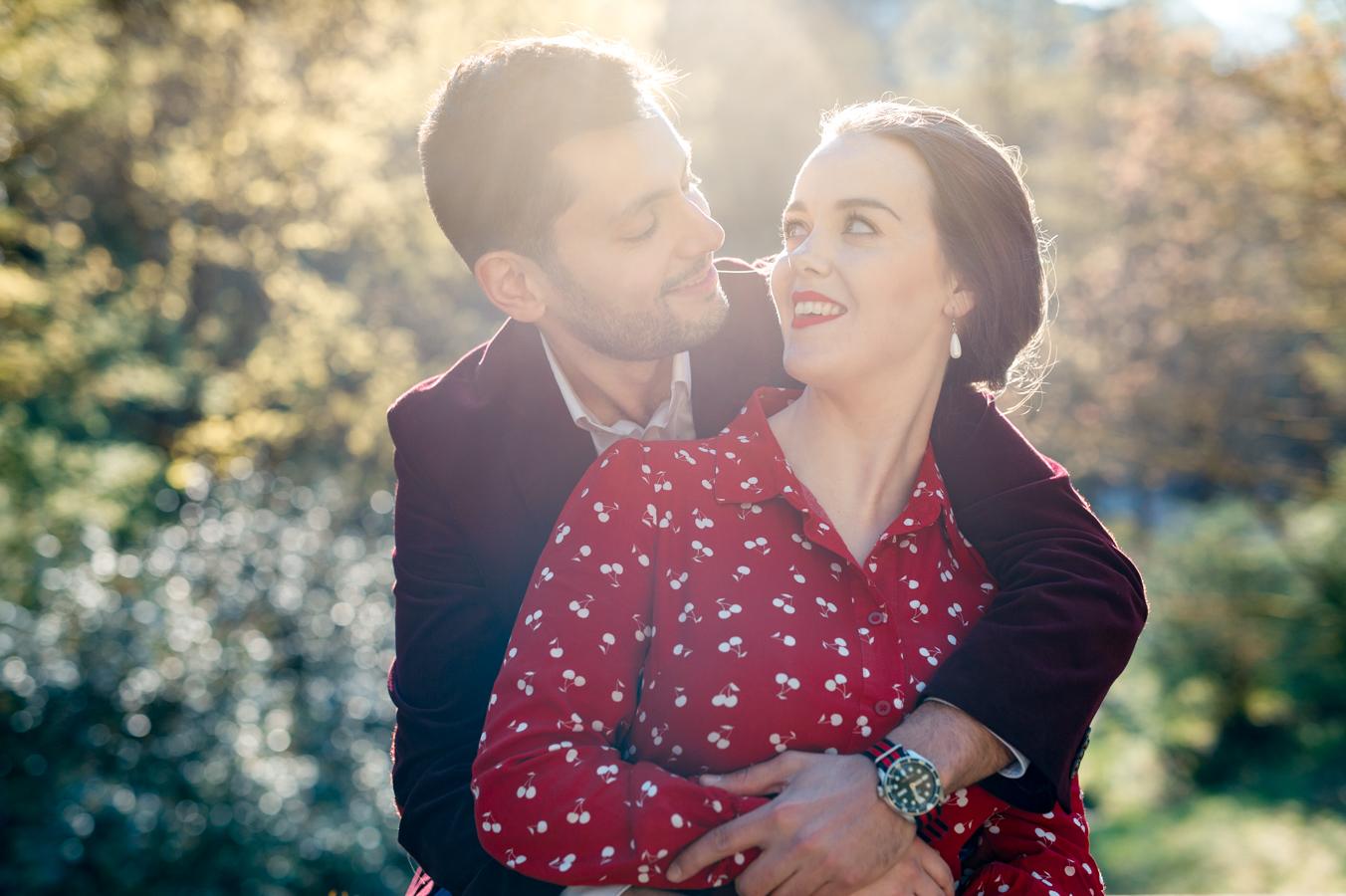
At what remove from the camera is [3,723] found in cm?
450

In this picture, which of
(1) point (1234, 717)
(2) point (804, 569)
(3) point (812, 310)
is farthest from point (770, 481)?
(1) point (1234, 717)

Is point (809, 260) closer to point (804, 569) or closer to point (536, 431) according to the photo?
point (804, 569)

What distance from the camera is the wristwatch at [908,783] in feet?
4.57

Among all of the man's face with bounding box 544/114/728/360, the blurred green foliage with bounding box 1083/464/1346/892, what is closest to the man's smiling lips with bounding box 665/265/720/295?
the man's face with bounding box 544/114/728/360

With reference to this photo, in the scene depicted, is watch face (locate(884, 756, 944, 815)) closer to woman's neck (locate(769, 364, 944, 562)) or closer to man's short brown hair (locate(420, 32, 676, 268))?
woman's neck (locate(769, 364, 944, 562))

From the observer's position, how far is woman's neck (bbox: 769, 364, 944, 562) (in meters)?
1.77

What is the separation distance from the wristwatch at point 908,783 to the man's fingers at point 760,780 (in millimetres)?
146

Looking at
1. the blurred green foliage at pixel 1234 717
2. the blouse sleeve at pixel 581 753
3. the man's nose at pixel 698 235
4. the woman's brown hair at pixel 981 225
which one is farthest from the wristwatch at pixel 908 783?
the blurred green foliage at pixel 1234 717

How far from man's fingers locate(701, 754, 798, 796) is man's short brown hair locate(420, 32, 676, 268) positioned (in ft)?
5.08

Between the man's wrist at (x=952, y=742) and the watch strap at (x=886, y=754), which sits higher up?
the man's wrist at (x=952, y=742)

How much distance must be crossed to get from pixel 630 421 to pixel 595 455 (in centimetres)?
22

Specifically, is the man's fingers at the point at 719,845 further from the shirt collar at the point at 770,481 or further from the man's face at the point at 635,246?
the man's face at the point at 635,246

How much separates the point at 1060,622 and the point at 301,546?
520 cm

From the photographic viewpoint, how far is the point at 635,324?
7.61 ft
